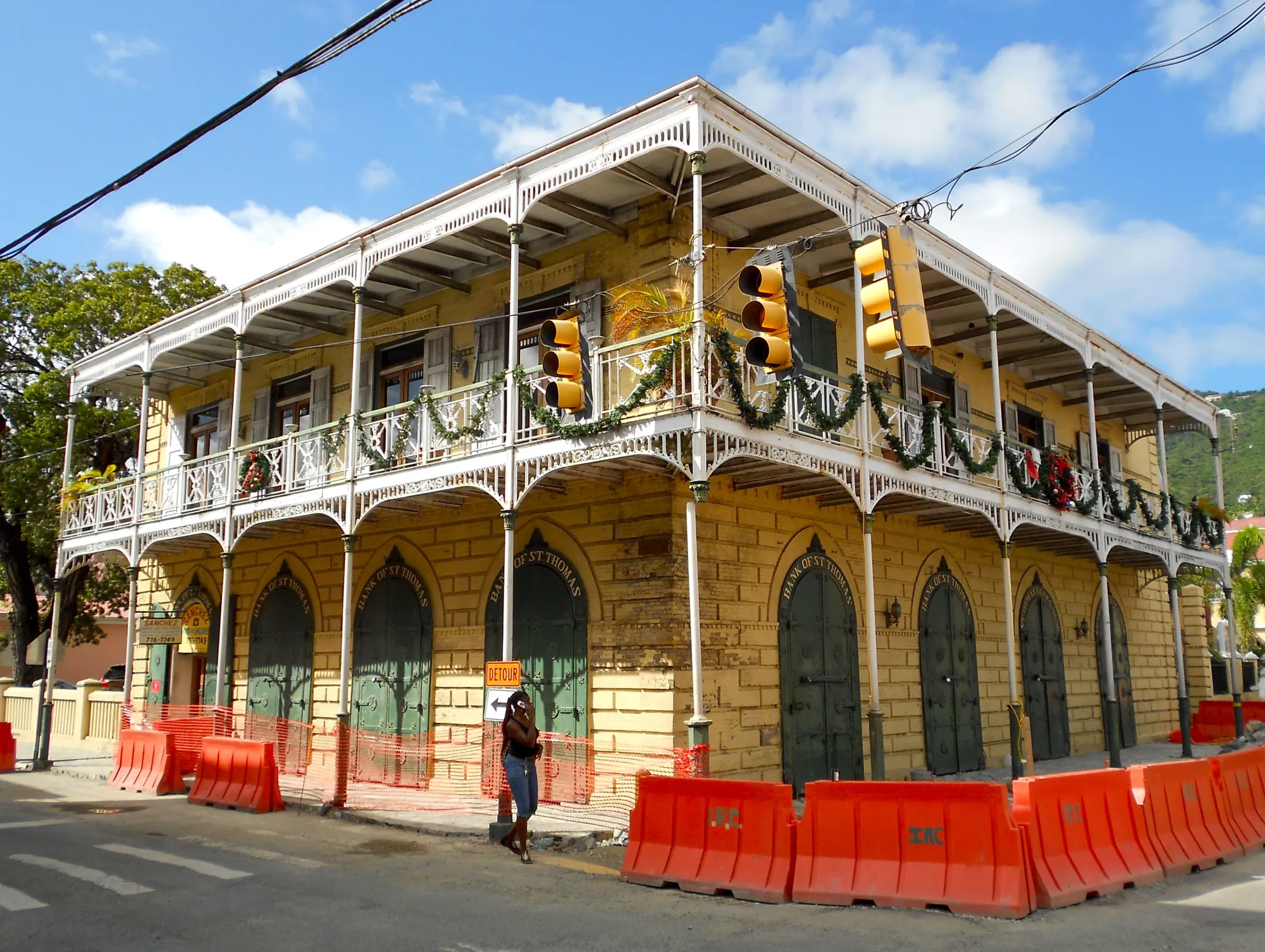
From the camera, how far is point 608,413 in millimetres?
11930

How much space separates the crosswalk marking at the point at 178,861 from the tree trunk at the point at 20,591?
64.0ft

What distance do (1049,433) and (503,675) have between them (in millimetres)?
15460

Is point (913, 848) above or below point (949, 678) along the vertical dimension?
below

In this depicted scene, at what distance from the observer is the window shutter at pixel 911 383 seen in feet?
58.0

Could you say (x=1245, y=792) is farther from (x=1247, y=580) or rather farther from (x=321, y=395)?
(x=1247, y=580)

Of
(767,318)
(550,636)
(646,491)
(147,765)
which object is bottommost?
(147,765)

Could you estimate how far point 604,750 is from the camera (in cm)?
1338

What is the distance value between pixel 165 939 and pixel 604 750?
6.76 meters

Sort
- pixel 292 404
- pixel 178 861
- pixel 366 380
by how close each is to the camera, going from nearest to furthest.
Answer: pixel 178 861
pixel 366 380
pixel 292 404

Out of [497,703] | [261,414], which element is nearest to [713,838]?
[497,703]

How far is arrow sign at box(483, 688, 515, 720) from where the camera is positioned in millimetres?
11688

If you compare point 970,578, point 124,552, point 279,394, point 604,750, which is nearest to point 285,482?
point 279,394

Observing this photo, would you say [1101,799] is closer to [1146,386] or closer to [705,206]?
[705,206]

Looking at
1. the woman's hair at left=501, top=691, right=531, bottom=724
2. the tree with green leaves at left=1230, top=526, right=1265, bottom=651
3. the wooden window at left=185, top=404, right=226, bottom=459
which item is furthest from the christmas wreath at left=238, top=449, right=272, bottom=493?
the tree with green leaves at left=1230, top=526, right=1265, bottom=651
